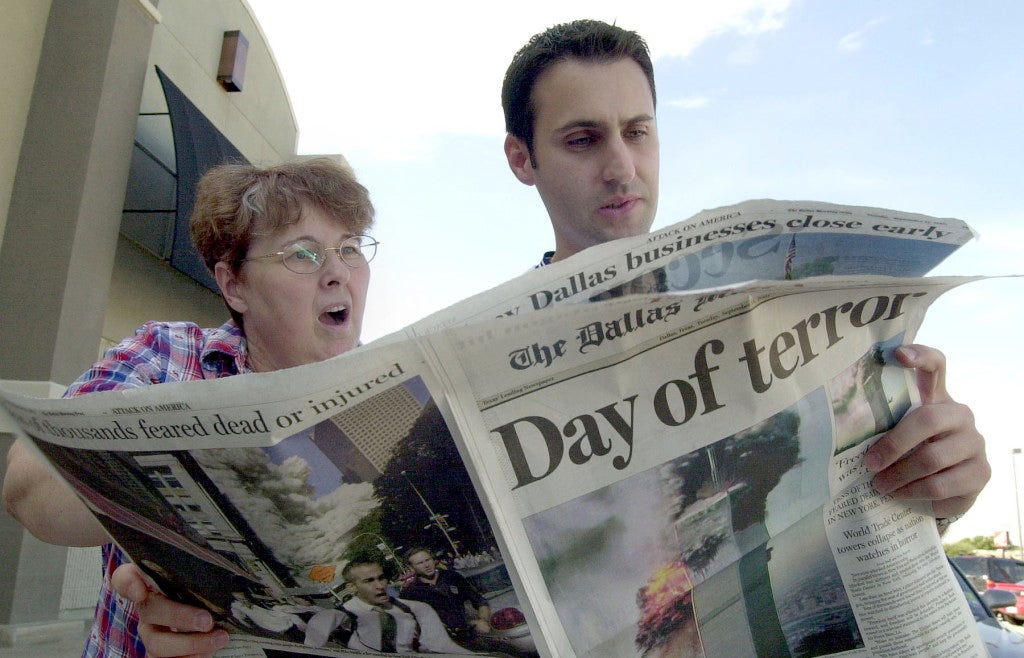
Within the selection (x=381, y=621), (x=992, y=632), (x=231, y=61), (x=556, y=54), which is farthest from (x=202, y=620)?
(x=231, y=61)

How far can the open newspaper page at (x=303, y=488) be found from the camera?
645 millimetres

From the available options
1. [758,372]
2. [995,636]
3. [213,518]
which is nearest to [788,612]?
[758,372]

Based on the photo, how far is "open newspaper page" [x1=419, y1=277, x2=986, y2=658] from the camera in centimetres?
70

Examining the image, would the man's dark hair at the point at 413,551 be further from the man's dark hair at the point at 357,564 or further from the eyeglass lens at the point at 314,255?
the eyeglass lens at the point at 314,255

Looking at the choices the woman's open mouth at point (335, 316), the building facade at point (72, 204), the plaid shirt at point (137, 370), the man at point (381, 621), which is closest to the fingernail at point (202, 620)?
the man at point (381, 621)

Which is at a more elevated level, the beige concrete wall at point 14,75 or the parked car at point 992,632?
the beige concrete wall at point 14,75

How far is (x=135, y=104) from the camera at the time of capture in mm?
5238

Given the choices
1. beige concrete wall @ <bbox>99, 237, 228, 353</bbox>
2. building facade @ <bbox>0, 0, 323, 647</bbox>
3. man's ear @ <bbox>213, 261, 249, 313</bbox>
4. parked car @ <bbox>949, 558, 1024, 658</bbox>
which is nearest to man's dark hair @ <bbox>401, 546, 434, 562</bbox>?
man's ear @ <bbox>213, 261, 249, 313</bbox>

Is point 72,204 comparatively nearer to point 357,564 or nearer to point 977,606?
point 357,564

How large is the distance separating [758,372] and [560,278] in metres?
0.26

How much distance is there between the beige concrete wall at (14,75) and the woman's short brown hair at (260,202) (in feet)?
13.4

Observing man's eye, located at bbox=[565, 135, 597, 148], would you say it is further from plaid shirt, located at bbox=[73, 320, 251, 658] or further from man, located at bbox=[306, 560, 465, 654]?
man, located at bbox=[306, 560, 465, 654]

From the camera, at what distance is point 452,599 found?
73 cm

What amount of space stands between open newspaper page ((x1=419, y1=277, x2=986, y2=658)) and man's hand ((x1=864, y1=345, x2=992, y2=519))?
0.8 inches
